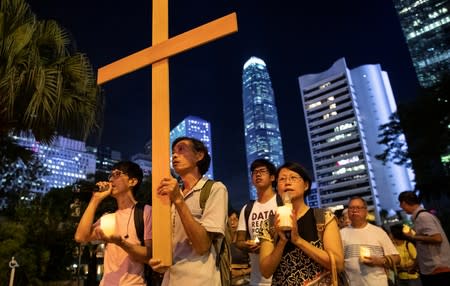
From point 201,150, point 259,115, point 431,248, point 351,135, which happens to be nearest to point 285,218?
point 201,150

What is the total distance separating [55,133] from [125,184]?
288 centimetres

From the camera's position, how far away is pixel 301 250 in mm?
2281

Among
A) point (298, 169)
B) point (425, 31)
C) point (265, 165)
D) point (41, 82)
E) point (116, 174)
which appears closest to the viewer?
point (298, 169)

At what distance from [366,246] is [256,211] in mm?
1216

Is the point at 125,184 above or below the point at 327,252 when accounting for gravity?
above

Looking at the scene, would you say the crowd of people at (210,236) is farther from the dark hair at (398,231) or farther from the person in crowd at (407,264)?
the person in crowd at (407,264)

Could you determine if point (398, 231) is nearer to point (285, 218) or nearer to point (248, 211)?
point (248, 211)

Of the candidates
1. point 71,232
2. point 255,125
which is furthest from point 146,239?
point 255,125

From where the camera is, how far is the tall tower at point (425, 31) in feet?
169

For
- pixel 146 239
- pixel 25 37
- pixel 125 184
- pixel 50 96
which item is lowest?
pixel 146 239

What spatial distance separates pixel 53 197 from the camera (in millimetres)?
21312

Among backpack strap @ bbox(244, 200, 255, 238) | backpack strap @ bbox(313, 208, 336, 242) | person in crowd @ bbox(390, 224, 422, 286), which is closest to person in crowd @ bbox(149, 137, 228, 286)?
backpack strap @ bbox(313, 208, 336, 242)

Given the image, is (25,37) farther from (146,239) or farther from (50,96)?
(146,239)

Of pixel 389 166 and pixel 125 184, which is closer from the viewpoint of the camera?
pixel 125 184
